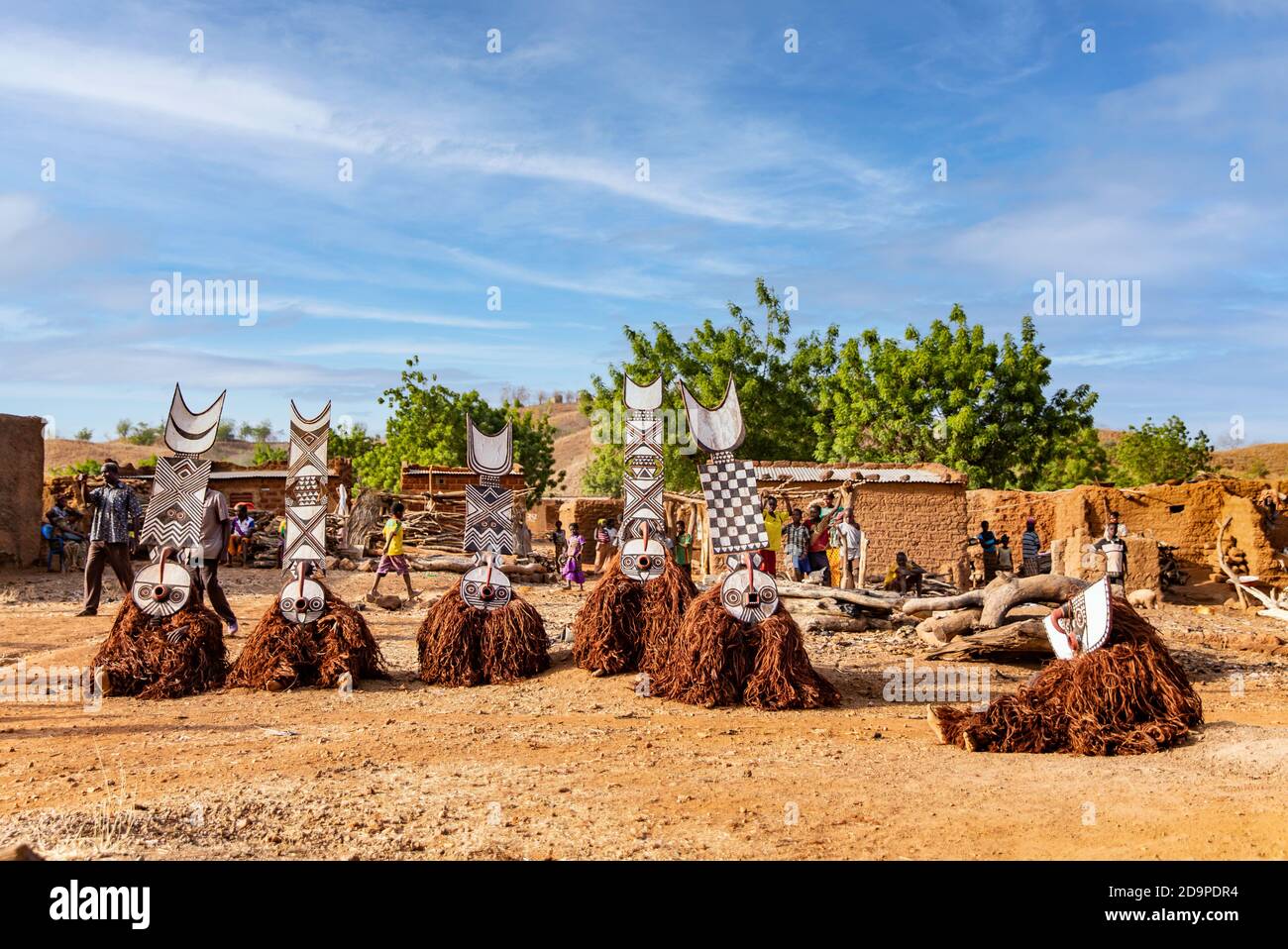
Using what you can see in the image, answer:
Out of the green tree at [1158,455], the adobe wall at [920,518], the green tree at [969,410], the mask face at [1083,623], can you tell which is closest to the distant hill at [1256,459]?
the green tree at [1158,455]

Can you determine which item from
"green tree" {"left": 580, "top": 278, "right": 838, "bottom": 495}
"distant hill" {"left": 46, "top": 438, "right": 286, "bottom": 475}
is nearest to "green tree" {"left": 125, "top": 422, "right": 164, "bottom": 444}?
"distant hill" {"left": 46, "top": 438, "right": 286, "bottom": 475}

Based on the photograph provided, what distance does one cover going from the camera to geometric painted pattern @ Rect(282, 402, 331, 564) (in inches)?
391

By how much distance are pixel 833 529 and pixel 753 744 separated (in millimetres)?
10463

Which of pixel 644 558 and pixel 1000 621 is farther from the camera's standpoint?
pixel 1000 621

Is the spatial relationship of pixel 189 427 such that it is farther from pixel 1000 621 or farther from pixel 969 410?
pixel 969 410

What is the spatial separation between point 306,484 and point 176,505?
3.78ft

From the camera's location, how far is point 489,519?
1041cm

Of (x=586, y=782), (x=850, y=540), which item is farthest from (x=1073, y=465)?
(x=586, y=782)

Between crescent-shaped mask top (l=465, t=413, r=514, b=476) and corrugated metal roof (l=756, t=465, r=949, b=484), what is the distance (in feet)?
35.0

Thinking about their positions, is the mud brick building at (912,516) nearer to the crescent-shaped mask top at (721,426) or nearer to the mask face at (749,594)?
the crescent-shaped mask top at (721,426)
